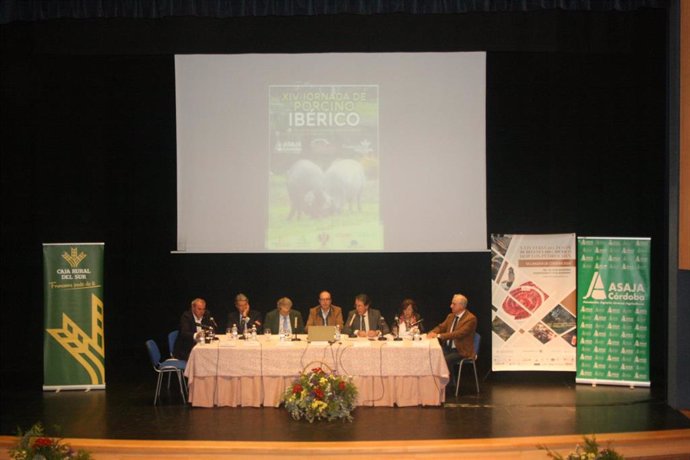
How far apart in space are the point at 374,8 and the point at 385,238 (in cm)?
242

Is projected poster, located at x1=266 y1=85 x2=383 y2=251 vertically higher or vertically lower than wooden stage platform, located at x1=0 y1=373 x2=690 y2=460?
higher

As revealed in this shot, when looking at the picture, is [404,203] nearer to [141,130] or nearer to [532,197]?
[532,197]

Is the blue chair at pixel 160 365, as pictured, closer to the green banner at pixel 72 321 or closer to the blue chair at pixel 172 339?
the blue chair at pixel 172 339

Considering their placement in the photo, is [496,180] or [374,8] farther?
[496,180]

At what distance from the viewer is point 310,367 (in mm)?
8602

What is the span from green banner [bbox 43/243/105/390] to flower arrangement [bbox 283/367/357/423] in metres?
2.52

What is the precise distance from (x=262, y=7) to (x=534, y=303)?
4.36m

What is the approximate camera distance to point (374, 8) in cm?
896

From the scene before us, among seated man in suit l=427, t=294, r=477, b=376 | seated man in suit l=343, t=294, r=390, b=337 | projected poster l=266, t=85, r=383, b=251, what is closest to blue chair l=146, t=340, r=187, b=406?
projected poster l=266, t=85, r=383, b=251

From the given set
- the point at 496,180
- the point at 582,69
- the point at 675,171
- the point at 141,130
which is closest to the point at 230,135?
the point at 141,130

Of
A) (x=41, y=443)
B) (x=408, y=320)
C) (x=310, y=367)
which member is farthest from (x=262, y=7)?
(x=41, y=443)

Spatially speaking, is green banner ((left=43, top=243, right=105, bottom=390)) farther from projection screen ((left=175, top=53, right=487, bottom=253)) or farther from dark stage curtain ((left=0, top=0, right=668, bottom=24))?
dark stage curtain ((left=0, top=0, right=668, bottom=24))

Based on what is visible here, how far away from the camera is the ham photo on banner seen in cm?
988

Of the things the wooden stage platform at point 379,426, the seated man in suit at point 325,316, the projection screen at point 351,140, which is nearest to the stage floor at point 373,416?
the wooden stage platform at point 379,426
